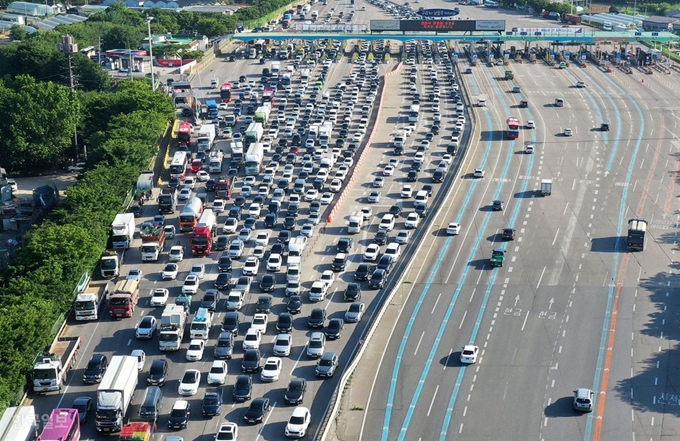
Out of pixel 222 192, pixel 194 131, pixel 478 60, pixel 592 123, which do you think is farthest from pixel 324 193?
pixel 478 60

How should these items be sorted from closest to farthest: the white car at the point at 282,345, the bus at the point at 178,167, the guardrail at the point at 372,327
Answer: the guardrail at the point at 372,327
the white car at the point at 282,345
the bus at the point at 178,167

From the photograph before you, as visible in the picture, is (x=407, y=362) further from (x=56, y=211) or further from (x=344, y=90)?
(x=344, y=90)

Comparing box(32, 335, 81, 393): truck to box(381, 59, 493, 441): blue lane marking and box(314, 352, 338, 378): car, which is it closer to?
box(314, 352, 338, 378): car

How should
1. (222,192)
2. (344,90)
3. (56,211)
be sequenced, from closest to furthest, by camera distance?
(56,211) → (222,192) → (344,90)

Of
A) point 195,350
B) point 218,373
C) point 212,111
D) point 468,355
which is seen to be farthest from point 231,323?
point 212,111

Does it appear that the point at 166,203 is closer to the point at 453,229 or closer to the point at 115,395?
the point at 453,229

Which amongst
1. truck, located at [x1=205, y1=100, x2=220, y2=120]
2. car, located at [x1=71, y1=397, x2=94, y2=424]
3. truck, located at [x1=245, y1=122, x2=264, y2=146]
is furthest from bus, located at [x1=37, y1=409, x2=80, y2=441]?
truck, located at [x1=205, y1=100, x2=220, y2=120]

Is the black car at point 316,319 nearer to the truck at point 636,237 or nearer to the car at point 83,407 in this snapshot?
the car at point 83,407

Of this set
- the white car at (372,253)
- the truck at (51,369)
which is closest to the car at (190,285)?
the truck at (51,369)
